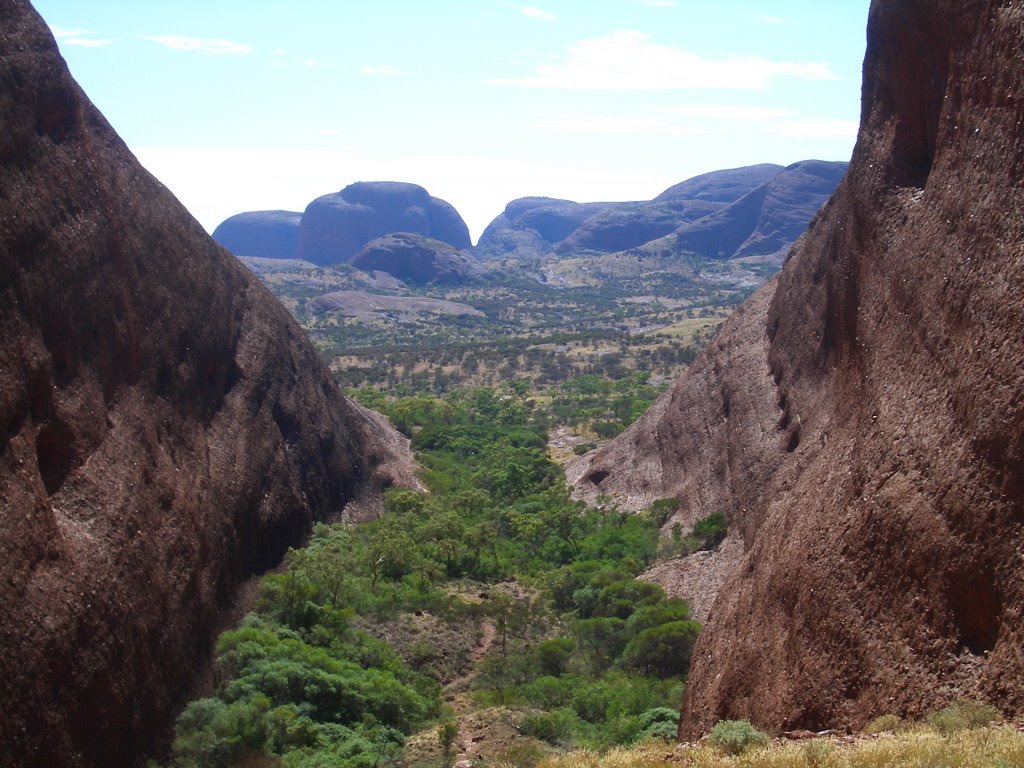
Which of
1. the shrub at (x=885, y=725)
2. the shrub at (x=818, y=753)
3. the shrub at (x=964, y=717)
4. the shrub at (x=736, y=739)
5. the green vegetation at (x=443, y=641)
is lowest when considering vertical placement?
the green vegetation at (x=443, y=641)

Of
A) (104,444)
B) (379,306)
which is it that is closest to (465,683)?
(104,444)

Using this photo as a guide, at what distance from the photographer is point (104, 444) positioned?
57.2 feet

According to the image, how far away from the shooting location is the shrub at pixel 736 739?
10906 mm

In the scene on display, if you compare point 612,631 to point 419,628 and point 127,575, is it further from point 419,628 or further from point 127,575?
point 127,575

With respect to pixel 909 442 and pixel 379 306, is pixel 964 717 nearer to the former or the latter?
pixel 909 442

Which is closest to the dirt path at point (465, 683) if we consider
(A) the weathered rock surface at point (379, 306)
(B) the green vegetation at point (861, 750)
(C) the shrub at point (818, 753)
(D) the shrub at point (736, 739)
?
(B) the green vegetation at point (861, 750)

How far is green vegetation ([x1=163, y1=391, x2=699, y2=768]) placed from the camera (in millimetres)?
17234

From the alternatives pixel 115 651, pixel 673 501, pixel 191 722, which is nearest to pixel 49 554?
pixel 115 651

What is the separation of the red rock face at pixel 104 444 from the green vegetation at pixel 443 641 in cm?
137

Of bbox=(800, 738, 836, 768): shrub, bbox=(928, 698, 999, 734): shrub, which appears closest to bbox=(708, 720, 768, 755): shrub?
bbox=(800, 738, 836, 768): shrub

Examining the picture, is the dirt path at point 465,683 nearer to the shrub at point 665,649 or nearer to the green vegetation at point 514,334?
the shrub at point 665,649

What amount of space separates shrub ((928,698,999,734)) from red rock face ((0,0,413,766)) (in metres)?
11.1

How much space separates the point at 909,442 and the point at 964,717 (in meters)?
4.72

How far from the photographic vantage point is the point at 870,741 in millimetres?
9797
